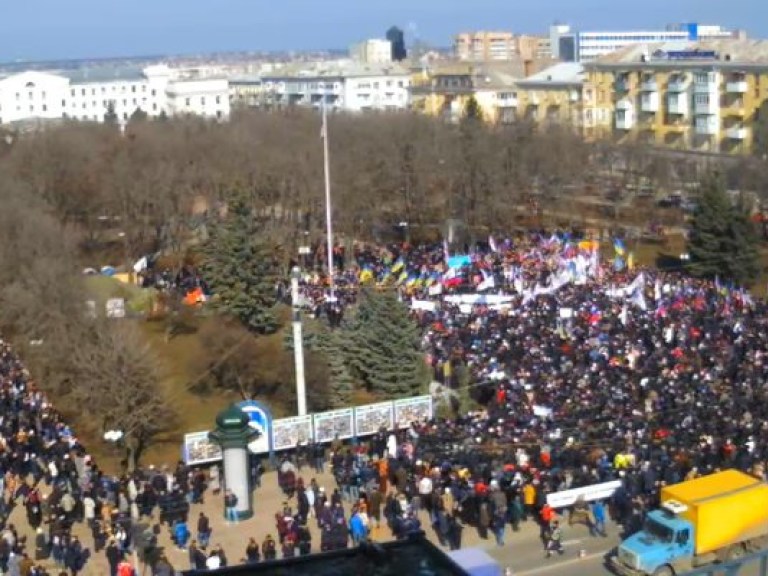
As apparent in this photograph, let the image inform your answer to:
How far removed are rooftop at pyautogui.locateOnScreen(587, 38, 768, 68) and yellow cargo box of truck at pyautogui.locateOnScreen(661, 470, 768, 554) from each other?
53892 millimetres

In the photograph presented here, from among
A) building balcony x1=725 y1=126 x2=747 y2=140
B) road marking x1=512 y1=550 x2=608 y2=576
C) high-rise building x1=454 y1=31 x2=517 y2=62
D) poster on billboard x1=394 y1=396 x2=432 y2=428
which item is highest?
high-rise building x1=454 y1=31 x2=517 y2=62

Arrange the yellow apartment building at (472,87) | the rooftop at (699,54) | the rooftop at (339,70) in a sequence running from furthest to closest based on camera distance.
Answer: the rooftop at (339,70)
the yellow apartment building at (472,87)
the rooftop at (699,54)

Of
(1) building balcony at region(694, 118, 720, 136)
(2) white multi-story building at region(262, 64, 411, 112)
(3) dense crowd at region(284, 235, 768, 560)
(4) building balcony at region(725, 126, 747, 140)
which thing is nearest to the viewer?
(3) dense crowd at region(284, 235, 768, 560)

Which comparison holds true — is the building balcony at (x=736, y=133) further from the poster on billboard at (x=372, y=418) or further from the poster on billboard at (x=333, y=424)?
the poster on billboard at (x=333, y=424)

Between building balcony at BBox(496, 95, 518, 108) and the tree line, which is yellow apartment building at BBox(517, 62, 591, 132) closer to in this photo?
building balcony at BBox(496, 95, 518, 108)

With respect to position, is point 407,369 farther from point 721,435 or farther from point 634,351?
point 721,435

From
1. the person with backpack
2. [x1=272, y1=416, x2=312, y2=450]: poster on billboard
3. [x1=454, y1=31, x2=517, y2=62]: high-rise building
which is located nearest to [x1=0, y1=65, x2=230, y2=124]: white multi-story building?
[x1=454, y1=31, x2=517, y2=62]: high-rise building

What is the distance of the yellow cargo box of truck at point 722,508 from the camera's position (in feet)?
47.9

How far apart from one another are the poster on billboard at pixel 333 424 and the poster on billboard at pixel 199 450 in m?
1.87

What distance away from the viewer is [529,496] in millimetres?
16984

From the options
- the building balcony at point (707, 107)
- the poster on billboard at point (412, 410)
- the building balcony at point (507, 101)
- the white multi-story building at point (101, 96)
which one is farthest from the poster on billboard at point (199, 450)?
the white multi-story building at point (101, 96)

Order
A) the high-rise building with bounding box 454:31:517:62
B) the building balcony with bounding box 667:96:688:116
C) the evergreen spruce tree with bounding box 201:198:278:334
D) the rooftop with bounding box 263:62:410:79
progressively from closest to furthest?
the evergreen spruce tree with bounding box 201:198:278:334
the building balcony with bounding box 667:96:688:116
the rooftop with bounding box 263:62:410:79
the high-rise building with bounding box 454:31:517:62

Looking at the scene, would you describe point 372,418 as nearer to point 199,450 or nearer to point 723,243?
point 199,450

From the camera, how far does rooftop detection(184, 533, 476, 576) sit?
6125 millimetres
